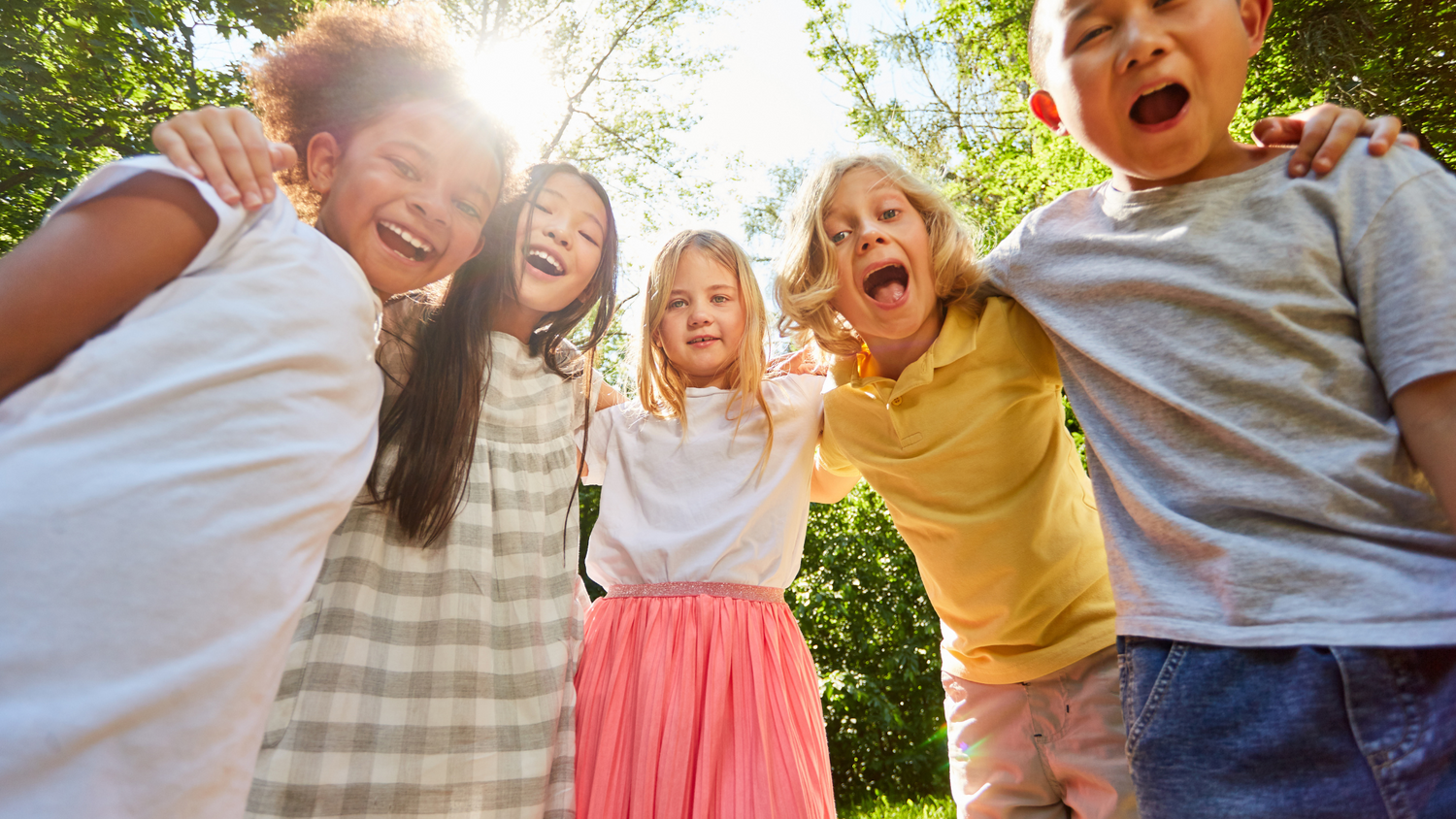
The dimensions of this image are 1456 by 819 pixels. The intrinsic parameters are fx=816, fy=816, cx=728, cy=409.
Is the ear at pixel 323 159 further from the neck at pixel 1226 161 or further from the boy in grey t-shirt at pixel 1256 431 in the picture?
the neck at pixel 1226 161

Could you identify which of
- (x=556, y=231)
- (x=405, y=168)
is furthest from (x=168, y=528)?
(x=556, y=231)

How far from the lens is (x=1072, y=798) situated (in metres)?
1.89

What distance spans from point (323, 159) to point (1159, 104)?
1734 mm

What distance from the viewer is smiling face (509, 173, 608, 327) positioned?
2352 millimetres

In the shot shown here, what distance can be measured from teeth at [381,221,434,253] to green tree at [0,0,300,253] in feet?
20.7

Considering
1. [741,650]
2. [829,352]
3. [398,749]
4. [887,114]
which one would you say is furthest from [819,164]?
[887,114]

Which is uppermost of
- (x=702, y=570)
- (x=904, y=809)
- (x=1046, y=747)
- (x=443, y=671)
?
(x=702, y=570)

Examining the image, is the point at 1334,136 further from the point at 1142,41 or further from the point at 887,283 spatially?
the point at 887,283

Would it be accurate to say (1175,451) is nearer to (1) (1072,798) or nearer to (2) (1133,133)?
(2) (1133,133)

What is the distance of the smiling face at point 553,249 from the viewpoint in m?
2.35

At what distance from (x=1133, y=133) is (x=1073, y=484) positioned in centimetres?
99

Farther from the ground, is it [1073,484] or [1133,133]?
[1133,133]

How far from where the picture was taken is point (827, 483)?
8.73 feet

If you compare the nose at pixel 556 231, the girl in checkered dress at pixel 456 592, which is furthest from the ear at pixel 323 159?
the nose at pixel 556 231
